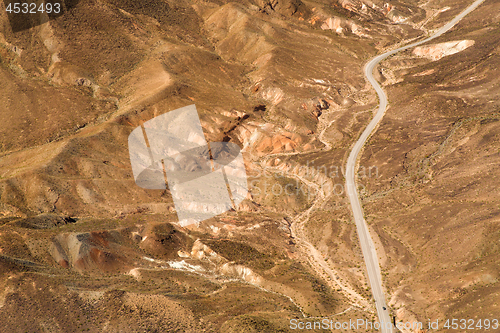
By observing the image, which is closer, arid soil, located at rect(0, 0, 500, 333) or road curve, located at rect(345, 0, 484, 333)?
arid soil, located at rect(0, 0, 500, 333)

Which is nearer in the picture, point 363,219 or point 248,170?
point 363,219

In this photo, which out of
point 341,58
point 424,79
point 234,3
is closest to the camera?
point 424,79

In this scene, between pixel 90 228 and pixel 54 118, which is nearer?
pixel 90 228

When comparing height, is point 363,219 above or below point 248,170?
above

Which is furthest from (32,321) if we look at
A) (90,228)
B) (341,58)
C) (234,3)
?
(234,3)

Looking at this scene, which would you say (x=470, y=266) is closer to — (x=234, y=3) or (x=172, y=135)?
(x=172, y=135)

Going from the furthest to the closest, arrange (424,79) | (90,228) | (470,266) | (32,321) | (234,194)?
1. (424,79)
2. (234,194)
3. (90,228)
4. (470,266)
5. (32,321)

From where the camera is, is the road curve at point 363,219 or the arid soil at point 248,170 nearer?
the arid soil at point 248,170

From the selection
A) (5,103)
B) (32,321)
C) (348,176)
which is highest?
(348,176)
